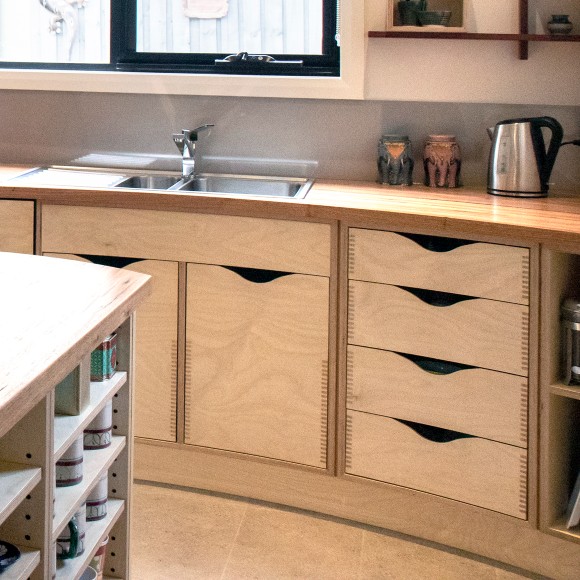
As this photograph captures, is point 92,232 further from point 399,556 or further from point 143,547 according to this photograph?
point 399,556

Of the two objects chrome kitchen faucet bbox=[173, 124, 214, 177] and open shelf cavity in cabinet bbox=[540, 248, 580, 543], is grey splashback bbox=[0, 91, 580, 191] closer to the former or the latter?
chrome kitchen faucet bbox=[173, 124, 214, 177]

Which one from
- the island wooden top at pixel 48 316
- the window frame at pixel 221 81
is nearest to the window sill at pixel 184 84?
the window frame at pixel 221 81

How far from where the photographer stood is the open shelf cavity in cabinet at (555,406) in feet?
8.36

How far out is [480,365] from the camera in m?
2.69

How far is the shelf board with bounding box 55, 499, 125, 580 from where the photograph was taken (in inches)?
70.5

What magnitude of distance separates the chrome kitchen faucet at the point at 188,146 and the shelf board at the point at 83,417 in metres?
1.57

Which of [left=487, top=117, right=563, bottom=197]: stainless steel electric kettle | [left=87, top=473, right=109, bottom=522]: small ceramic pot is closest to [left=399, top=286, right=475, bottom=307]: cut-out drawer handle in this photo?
[left=487, top=117, right=563, bottom=197]: stainless steel electric kettle

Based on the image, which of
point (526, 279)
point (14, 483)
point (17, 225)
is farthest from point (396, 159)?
point (14, 483)

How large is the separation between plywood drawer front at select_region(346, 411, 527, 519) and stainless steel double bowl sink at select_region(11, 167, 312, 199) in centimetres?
88

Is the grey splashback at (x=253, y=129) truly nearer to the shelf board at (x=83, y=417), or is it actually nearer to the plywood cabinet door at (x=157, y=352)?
the plywood cabinet door at (x=157, y=352)

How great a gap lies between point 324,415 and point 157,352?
56 cm

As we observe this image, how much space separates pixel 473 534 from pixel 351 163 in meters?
1.34

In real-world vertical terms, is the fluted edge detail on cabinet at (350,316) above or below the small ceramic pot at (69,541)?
above

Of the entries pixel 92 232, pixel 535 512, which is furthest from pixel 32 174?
pixel 535 512
